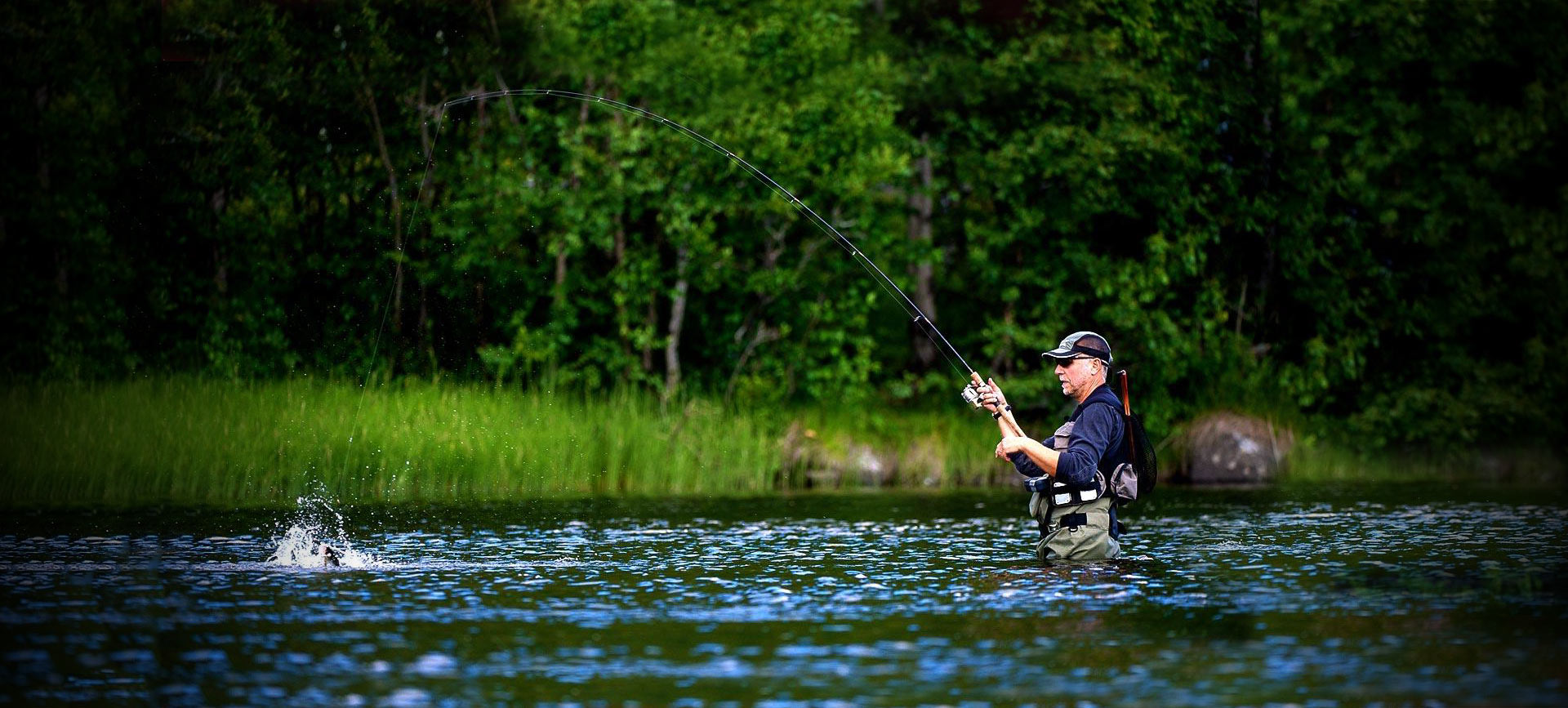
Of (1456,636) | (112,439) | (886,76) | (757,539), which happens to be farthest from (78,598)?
(886,76)

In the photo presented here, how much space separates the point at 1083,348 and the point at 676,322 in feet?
41.3

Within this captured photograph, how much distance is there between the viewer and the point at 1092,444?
10852mm

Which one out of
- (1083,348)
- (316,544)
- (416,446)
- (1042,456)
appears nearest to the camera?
(1042,456)

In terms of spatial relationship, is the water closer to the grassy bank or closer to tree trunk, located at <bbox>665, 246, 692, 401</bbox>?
the grassy bank

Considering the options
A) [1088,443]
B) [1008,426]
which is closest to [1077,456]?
[1088,443]

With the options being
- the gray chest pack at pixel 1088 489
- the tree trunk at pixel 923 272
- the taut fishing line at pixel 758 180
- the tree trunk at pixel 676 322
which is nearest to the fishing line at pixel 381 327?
the taut fishing line at pixel 758 180

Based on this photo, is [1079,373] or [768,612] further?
[1079,373]

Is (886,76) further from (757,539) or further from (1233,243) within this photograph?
(757,539)

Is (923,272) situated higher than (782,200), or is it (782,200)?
(782,200)

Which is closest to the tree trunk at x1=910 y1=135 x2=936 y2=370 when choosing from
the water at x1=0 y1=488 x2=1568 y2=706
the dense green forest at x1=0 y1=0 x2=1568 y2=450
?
the dense green forest at x1=0 y1=0 x2=1568 y2=450

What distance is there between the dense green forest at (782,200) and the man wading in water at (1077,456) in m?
11.1

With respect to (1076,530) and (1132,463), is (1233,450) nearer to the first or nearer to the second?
(1076,530)

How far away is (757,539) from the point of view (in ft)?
45.2

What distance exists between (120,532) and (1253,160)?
17.3m
